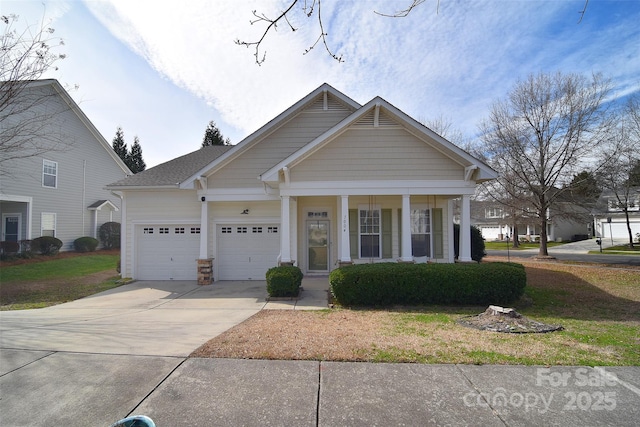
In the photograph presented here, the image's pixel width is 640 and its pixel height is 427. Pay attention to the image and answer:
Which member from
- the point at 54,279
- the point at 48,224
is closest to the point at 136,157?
the point at 48,224

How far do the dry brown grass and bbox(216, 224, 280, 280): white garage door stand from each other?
4.69m

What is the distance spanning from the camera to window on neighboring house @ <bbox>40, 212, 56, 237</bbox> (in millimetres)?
18656

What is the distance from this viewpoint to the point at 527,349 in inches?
191

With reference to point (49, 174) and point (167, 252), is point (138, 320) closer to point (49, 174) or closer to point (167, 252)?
point (167, 252)

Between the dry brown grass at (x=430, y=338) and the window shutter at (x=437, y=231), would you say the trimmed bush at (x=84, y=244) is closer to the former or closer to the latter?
the dry brown grass at (x=430, y=338)

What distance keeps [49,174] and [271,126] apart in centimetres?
1579

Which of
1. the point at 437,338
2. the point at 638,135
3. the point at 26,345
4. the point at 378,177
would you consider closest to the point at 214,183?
the point at 378,177

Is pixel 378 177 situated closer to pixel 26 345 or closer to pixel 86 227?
pixel 26 345

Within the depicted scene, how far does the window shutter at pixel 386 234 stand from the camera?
39.7 ft

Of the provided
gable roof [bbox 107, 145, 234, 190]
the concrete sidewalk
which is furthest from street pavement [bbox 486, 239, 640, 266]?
gable roof [bbox 107, 145, 234, 190]

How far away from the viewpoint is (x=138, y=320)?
6.72 m

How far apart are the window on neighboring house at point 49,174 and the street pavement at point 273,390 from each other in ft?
57.8

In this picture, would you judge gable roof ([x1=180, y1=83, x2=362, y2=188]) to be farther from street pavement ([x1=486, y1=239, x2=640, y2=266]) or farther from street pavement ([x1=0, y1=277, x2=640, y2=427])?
street pavement ([x1=486, y1=239, x2=640, y2=266])

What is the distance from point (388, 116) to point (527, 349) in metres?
7.21
